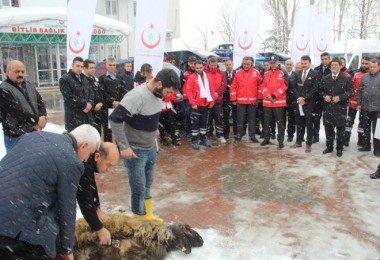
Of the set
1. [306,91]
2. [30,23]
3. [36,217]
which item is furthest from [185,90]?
[30,23]

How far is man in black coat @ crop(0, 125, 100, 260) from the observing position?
2.08 m

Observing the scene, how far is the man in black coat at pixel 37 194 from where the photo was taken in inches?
81.7

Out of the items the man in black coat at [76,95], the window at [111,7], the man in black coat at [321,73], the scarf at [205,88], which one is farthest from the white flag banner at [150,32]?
the window at [111,7]

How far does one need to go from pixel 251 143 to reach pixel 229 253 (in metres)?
4.85

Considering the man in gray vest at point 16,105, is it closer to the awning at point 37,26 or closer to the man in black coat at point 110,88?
the man in black coat at point 110,88

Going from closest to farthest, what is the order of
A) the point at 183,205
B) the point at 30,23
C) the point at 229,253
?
the point at 229,253, the point at 183,205, the point at 30,23

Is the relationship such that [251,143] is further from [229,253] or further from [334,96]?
[229,253]

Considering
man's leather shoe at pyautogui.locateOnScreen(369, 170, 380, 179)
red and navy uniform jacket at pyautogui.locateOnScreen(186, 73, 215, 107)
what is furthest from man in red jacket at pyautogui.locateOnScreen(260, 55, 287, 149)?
man's leather shoe at pyautogui.locateOnScreen(369, 170, 380, 179)

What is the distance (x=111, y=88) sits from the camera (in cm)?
723

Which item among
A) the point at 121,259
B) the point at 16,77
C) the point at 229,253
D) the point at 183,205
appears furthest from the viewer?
the point at 183,205

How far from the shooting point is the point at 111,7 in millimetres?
27312

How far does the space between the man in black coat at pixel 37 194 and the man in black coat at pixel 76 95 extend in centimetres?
396

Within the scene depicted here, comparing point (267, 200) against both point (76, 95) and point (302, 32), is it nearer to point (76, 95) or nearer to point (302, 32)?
point (76, 95)

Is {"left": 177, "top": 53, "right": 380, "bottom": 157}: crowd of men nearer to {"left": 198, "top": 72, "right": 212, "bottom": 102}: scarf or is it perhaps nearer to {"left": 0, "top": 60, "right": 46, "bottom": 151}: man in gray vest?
{"left": 198, "top": 72, "right": 212, "bottom": 102}: scarf
